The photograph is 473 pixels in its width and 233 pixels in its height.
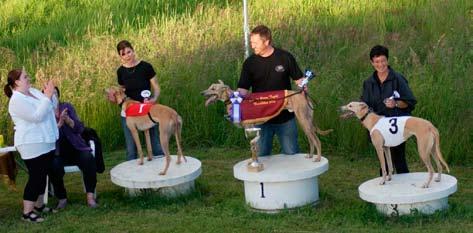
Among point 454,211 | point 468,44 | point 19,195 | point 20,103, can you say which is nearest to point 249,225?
point 454,211

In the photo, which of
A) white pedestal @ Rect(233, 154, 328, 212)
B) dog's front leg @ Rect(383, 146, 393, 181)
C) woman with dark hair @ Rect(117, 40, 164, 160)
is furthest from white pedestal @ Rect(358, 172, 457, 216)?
woman with dark hair @ Rect(117, 40, 164, 160)

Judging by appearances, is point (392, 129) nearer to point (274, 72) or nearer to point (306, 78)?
point (306, 78)

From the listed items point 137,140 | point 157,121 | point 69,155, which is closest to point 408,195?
point 157,121

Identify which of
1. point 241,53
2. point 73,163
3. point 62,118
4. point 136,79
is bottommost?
point 73,163

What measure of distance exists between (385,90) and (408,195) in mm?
1044

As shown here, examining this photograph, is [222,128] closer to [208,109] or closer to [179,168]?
[208,109]

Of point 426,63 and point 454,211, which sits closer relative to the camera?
point 454,211

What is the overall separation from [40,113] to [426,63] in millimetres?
5414

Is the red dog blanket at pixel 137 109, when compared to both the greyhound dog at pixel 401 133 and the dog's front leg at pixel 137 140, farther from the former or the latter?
the greyhound dog at pixel 401 133

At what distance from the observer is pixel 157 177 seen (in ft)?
25.2

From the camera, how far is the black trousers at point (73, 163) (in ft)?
25.8

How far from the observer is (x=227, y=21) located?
43.4ft

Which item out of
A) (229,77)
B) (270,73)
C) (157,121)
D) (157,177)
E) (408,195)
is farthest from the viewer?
(229,77)

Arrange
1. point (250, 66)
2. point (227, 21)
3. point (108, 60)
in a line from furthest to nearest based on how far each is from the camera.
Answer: point (227, 21), point (108, 60), point (250, 66)
